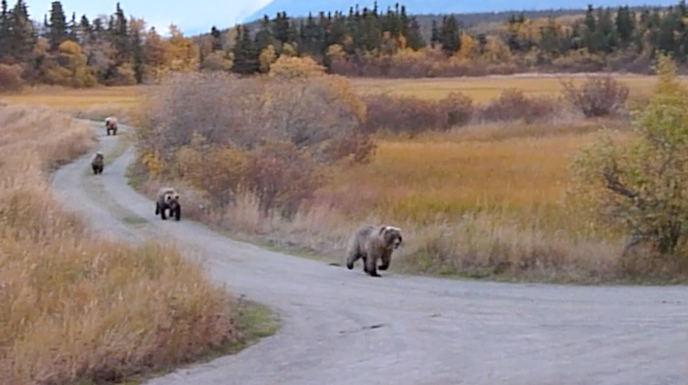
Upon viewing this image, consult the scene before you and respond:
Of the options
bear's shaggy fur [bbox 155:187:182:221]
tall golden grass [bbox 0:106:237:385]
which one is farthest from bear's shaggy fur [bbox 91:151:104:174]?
tall golden grass [bbox 0:106:237:385]

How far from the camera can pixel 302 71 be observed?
133ft

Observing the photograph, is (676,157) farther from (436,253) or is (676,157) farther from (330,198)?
(330,198)

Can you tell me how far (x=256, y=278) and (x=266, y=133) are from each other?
15.3 meters

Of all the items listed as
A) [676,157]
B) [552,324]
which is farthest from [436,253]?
[552,324]

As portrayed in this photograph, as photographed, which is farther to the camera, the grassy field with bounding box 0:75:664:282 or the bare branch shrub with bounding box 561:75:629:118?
the bare branch shrub with bounding box 561:75:629:118

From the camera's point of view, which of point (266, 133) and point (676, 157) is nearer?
point (676, 157)

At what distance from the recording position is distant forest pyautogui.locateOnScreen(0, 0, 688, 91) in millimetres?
103875

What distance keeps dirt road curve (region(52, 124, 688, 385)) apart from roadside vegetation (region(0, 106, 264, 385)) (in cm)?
48

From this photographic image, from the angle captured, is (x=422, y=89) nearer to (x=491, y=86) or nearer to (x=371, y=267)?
(x=491, y=86)

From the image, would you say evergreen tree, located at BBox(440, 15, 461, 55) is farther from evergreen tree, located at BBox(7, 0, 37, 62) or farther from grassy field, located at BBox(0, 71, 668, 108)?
evergreen tree, located at BBox(7, 0, 37, 62)

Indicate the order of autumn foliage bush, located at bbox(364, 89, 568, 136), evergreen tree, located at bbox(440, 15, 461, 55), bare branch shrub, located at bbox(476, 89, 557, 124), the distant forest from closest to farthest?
1. autumn foliage bush, located at bbox(364, 89, 568, 136)
2. bare branch shrub, located at bbox(476, 89, 557, 124)
3. the distant forest
4. evergreen tree, located at bbox(440, 15, 461, 55)

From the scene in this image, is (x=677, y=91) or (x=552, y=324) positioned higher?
(x=677, y=91)

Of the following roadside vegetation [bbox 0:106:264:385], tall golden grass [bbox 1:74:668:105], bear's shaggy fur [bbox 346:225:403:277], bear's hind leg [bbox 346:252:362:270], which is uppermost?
roadside vegetation [bbox 0:106:264:385]

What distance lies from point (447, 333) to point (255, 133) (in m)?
21.4
